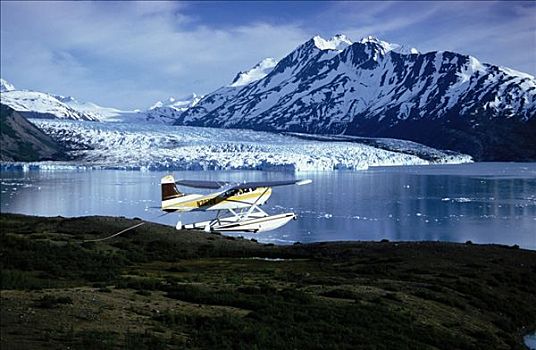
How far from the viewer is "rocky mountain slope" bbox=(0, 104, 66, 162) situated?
13388 centimetres

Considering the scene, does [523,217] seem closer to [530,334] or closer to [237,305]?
[530,334]

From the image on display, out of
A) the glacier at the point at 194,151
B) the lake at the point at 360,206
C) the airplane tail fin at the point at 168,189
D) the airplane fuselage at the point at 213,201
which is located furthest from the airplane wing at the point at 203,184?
the glacier at the point at 194,151

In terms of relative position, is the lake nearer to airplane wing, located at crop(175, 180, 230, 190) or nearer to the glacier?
the glacier

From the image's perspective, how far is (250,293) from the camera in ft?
60.4

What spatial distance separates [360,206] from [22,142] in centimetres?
10485

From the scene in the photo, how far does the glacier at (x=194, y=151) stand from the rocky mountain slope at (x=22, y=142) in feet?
7.34

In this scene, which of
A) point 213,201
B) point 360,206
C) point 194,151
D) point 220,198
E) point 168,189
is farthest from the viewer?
point 194,151

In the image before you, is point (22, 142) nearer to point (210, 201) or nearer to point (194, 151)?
point (194, 151)

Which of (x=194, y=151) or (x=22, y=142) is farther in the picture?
(x=22, y=142)

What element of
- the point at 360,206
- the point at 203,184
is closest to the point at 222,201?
the point at 203,184

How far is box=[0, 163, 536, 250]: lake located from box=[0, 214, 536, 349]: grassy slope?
9.72m

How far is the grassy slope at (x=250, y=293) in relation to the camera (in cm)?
1294

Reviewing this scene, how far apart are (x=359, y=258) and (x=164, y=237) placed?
11.3m

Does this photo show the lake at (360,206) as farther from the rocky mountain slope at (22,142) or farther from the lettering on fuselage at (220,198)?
the rocky mountain slope at (22,142)
